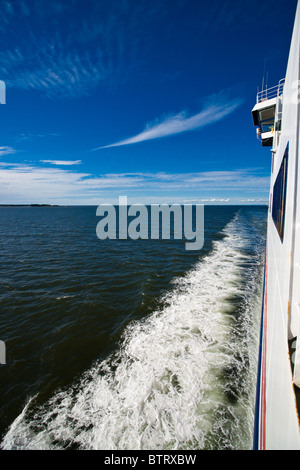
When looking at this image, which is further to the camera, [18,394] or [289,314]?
[18,394]

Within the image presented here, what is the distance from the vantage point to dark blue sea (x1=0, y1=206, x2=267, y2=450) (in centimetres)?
392

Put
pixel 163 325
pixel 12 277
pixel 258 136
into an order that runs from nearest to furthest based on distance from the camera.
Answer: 1. pixel 163 325
2. pixel 12 277
3. pixel 258 136

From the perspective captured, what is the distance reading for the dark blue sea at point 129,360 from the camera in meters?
3.92

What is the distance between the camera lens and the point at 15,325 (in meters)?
7.45

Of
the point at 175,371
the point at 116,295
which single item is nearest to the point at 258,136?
the point at 116,295

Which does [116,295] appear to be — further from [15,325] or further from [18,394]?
[18,394]

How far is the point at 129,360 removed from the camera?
5.73 metres
